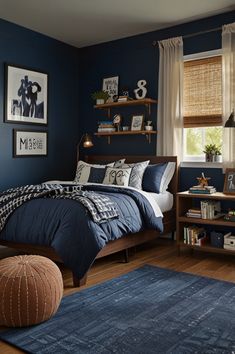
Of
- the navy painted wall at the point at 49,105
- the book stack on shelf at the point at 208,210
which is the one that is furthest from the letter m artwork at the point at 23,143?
the book stack on shelf at the point at 208,210

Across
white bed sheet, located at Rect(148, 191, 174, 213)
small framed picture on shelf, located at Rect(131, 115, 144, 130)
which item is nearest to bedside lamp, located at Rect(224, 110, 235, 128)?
white bed sheet, located at Rect(148, 191, 174, 213)

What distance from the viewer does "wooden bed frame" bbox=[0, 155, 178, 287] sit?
10.7 ft

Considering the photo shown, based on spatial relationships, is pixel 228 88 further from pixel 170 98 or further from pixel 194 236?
pixel 194 236

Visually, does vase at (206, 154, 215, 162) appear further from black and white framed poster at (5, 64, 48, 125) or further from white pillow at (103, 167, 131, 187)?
black and white framed poster at (5, 64, 48, 125)

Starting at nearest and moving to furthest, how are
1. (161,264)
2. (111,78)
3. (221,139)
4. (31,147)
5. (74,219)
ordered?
(74,219) → (161,264) → (221,139) → (31,147) → (111,78)

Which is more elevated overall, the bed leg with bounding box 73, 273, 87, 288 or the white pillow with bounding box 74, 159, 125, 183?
the white pillow with bounding box 74, 159, 125, 183

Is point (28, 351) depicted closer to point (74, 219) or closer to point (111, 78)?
point (74, 219)

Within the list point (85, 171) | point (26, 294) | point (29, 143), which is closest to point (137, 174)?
point (85, 171)

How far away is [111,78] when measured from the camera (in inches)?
215

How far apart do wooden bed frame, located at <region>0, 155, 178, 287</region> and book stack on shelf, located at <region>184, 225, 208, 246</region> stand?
0.33m

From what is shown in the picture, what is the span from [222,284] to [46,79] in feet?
12.2

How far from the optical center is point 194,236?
4035 millimetres

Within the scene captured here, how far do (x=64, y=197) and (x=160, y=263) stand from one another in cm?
124

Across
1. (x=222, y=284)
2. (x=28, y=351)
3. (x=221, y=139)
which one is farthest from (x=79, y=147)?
(x=28, y=351)
